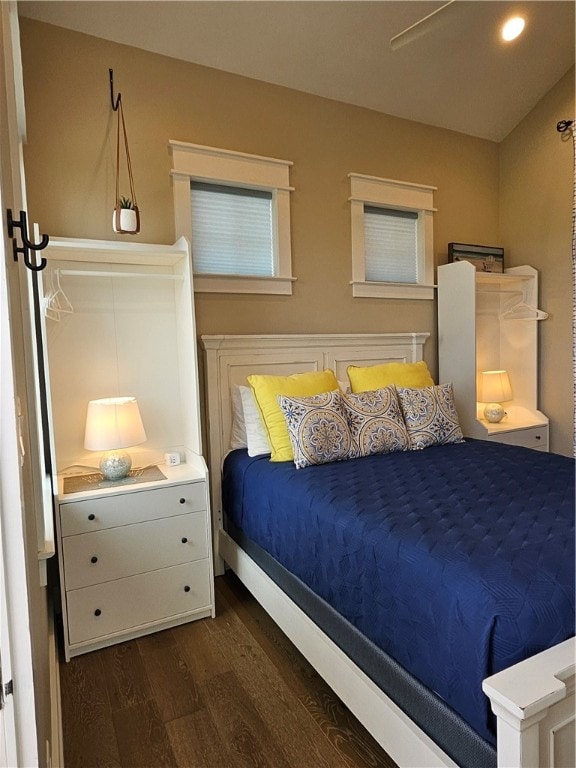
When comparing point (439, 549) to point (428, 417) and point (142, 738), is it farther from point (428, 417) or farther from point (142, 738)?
point (428, 417)

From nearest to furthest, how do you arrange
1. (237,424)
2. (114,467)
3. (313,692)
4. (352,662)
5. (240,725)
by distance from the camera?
(352,662) → (240,725) → (313,692) → (114,467) → (237,424)

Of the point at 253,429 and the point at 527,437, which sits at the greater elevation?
the point at 253,429

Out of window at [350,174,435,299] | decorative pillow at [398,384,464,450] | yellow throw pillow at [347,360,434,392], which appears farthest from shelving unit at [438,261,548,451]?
decorative pillow at [398,384,464,450]

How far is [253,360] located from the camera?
2.84 m

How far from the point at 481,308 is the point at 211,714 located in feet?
10.6

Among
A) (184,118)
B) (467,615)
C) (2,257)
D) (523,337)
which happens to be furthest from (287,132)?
(467,615)

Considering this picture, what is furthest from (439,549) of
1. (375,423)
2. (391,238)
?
(391,238)

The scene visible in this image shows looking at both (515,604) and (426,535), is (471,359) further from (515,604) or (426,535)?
(515,604)

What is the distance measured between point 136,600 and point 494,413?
2651mm

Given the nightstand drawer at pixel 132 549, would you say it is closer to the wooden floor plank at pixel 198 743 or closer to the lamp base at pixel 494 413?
the wooden floor plank at pixel 198 743

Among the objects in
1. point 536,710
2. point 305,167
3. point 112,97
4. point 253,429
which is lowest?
point 536,710

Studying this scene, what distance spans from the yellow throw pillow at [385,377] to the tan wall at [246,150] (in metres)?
0.43

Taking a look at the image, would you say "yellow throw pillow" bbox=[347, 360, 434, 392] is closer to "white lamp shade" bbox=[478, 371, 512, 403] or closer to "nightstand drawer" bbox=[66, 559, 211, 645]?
"white lamp shade" bbox=[478, 371, 512, 403]

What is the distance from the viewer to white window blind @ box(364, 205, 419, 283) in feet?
11.0
